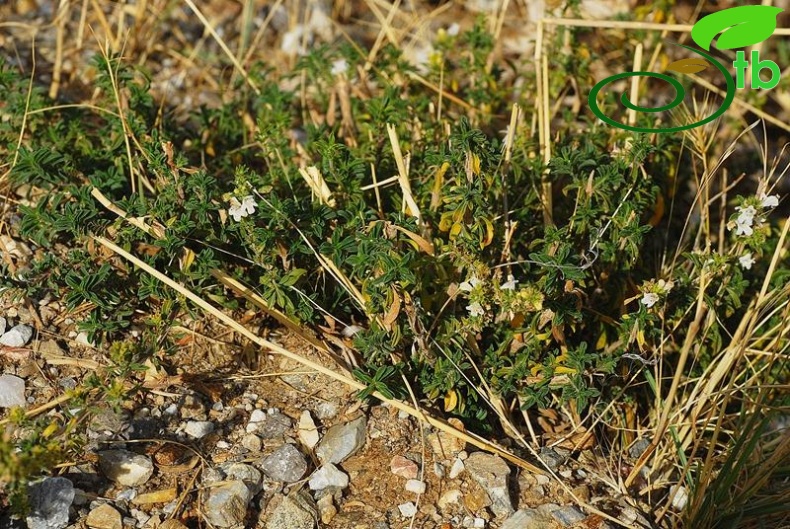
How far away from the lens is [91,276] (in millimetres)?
2588

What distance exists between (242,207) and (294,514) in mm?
813

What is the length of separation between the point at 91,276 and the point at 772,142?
10.6 feet

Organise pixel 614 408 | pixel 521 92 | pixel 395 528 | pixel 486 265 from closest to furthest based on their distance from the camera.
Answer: pixel 395 528
pixel 486 265
pixel 614 408
pixel 521 92

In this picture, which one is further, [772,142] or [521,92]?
[772,142]

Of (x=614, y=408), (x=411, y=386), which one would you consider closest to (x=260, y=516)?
(x=411, y=386)

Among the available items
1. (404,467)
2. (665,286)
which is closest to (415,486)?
(404,467)

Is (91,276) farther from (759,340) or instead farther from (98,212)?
(759,340)

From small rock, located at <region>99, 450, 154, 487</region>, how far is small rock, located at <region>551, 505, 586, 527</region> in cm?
108

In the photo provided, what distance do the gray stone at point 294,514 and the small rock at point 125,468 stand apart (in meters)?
0.35

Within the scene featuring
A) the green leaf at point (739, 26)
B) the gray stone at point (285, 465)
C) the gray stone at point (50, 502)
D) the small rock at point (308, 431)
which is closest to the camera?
the gray stone at point (50, 502)

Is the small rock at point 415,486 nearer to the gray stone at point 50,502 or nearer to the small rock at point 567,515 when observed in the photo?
the small rock at point 567,515

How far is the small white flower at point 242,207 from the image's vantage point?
97.4 inches

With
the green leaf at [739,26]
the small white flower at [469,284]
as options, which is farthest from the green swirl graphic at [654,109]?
the small white flower at [469,284]

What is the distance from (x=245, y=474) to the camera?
8.16 ft
